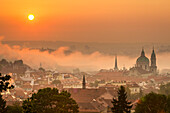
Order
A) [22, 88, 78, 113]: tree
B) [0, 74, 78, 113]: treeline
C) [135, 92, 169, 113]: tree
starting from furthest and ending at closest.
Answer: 1. [135, 92, 169, 113]: tree
2. [22, 88, 78, 113]: tree
3. [0, 74, 78, 113]: treeline

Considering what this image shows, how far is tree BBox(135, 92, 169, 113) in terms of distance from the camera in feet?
211

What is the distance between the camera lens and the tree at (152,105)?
64.4m

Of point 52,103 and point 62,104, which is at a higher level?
point 52,103

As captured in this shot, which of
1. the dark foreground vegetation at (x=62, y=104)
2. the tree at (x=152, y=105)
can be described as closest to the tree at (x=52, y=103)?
the dark foreground vegetation at (x=62, y=104)

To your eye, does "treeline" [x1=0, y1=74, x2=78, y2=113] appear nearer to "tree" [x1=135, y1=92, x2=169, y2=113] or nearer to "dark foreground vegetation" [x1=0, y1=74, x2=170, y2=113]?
"dark foreground vegetation" [x1=0, y1=74, x2=170, y2=113]

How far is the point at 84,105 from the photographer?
102000 mm

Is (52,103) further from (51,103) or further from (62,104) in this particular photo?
(62,104)

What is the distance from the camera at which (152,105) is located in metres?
67.0

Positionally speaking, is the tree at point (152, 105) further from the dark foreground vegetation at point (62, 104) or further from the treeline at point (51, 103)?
the treeline at point (51, 103)

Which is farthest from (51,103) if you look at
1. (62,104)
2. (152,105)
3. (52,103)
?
(152,105)

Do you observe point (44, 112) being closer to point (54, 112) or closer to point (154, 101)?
point (54, 112)

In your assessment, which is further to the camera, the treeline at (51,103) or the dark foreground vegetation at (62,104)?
the dark foreground vegetation at (62,104)

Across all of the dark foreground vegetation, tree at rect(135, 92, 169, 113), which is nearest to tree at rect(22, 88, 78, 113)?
the dark foreground vegetation

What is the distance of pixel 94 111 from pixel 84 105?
5.35 meters
